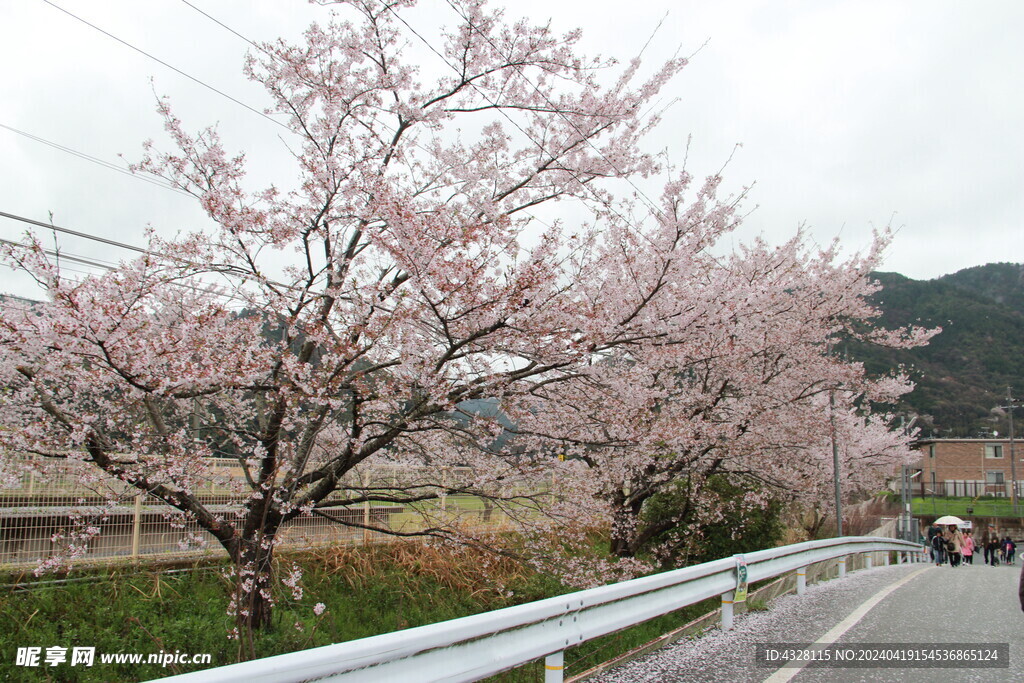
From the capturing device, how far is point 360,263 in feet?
22.2

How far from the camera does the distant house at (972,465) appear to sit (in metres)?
63.2

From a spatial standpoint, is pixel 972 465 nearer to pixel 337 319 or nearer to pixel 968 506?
pixel 968 506

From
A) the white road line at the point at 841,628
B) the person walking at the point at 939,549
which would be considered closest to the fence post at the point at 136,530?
the white road line at the point at 841,628

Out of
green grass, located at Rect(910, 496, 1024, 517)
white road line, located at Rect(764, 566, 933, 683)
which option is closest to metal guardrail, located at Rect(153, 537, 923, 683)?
white road line, located at Rect(764, 566, 933, 683)

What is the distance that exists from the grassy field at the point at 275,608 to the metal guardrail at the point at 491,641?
2.28 ft

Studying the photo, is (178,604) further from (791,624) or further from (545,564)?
(791,624)

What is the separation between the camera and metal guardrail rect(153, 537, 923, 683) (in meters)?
2.48

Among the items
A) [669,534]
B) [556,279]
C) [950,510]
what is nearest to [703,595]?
[556,279]

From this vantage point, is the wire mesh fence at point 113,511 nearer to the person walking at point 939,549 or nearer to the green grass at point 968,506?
the person walking at point 939,549

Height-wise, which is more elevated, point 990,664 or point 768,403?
point 768,403

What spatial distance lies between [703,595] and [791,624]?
108cm

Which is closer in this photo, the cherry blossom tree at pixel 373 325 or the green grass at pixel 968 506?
the cherry blossom tree at pixel 373 325

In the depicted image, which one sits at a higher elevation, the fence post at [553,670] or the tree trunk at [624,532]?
the fence post at [553,670]

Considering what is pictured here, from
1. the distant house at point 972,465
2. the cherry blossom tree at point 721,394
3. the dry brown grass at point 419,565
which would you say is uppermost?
the cherry blossom tree at point 721,394
